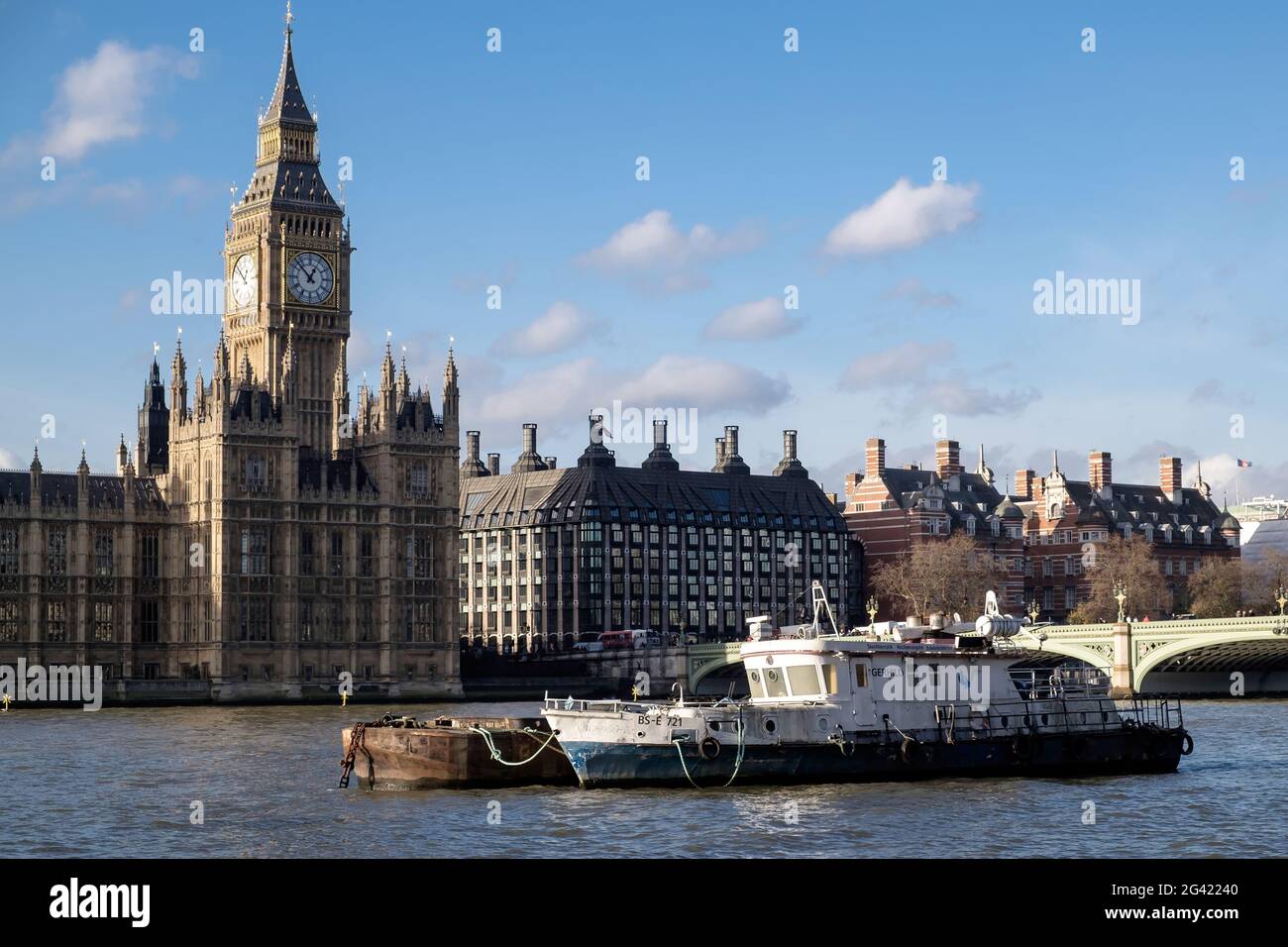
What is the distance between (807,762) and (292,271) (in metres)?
102

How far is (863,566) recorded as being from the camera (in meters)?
187

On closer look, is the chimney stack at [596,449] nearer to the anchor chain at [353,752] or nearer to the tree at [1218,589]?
the tree at [1218,589]

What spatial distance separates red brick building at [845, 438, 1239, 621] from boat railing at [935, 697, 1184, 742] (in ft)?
364

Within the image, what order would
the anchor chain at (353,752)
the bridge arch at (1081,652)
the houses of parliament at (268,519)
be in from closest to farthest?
the anchor chain at (353,752), the bridge arch at (1081,652), the houses of parliament at (268,519)

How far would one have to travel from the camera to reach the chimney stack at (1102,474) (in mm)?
186750

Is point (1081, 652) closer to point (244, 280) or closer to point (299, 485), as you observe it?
point (299, 485)

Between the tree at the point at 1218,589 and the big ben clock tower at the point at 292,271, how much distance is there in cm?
7360

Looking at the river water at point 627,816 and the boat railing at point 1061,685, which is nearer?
the river water at point 627,816

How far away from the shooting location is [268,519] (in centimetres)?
13950

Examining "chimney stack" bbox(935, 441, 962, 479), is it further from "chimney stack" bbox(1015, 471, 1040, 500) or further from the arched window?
the arched window

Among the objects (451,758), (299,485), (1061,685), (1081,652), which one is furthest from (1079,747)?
(299,485)

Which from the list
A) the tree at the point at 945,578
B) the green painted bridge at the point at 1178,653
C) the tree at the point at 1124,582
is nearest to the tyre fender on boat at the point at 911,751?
the green painted bridge at the point at 1178,653
